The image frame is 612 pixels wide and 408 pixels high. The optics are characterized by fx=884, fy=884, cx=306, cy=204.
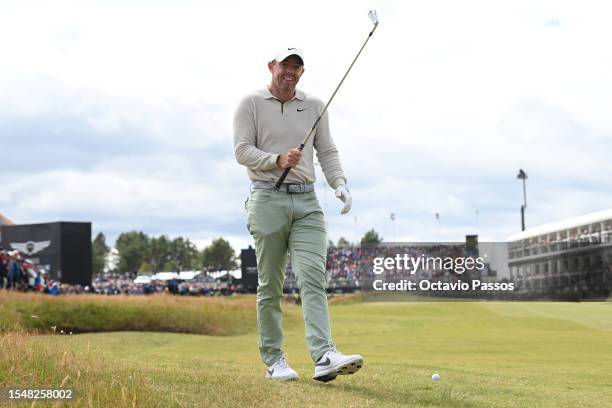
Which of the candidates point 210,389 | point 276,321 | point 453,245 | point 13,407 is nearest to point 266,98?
point 276,321

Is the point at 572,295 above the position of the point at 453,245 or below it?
below

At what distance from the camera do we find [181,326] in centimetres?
2192

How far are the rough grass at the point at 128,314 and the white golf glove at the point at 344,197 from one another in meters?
14.0

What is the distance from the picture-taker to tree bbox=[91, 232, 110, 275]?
124 m

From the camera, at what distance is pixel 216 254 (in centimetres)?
11812

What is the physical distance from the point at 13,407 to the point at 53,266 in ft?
104

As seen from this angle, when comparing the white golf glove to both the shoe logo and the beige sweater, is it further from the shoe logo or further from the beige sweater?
the shoe logo

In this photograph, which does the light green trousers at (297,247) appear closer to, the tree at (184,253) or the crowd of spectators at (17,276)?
the crowd of spectators at (17,276)

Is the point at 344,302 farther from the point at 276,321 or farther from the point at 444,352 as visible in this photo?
the point at 276,321

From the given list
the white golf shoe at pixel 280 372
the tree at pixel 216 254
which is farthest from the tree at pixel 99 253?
the white golf shoe at pixel 280 372

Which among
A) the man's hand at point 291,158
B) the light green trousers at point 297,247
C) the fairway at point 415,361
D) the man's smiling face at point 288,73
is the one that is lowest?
the fairway at point 415,361

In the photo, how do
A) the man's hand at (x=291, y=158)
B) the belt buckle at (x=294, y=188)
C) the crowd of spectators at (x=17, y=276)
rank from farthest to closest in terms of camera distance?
1. the crowd of spectators at (x=17, y=276)
2. the belt buckle at (x=294, y=188)
3. the man's hand at (x=291, y=158)

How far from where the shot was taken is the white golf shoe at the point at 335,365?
6.23 meters

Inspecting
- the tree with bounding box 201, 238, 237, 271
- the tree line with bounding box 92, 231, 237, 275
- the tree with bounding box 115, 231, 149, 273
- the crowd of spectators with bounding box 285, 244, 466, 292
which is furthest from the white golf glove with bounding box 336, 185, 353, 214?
the tree with bounding box 115, 231, 149, 273
